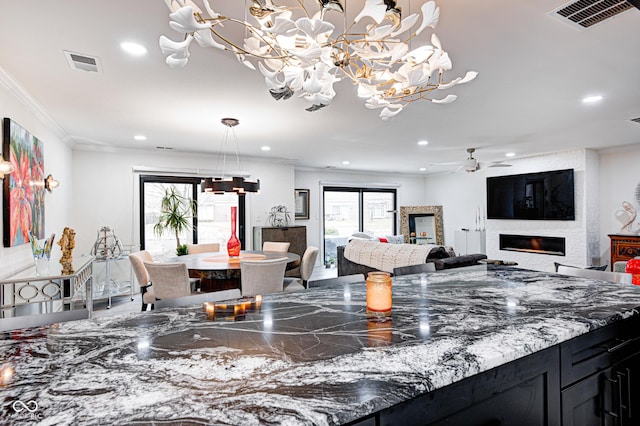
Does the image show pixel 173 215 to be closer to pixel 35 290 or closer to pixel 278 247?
pixel 278 247

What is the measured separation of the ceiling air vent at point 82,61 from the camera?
2.42m

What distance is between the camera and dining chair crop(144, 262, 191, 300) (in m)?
3.00

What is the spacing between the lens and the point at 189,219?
249 inches

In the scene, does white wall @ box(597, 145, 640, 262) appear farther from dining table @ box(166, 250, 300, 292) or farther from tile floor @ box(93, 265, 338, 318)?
tile floor @ box(93, 265, 338, 318)

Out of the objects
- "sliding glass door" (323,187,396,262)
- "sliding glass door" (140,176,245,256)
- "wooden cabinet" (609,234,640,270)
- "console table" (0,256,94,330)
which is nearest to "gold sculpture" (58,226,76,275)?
"console table" (0,256,94,330)

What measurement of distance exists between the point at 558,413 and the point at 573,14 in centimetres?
204

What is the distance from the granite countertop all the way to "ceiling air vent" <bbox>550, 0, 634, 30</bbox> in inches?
59.9

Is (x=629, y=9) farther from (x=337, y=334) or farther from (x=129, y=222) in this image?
(x=129, y=222)

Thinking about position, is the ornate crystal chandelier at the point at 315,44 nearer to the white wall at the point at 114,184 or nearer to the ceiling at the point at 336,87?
the ceiling at the point at 336,87

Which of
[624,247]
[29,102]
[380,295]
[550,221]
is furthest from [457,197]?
[29,102]

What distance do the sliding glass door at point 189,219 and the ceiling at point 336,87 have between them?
0.77 metres

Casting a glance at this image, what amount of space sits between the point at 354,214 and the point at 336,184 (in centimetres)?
102

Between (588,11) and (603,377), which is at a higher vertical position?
(588,11)

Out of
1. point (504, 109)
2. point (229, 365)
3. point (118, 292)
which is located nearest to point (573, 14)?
point (504, 109)
